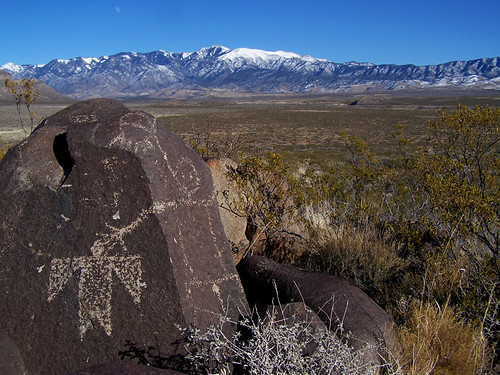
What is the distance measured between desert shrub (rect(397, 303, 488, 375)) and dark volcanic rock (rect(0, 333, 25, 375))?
2.37 metres

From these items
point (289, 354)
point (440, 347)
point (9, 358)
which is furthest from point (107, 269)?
point (440, 347)

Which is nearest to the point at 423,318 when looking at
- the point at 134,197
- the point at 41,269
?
the point at 134,197

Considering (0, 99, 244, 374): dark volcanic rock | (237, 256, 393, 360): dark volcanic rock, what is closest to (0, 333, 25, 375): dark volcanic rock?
(0, 99, 244, 374): dark volcanic rock

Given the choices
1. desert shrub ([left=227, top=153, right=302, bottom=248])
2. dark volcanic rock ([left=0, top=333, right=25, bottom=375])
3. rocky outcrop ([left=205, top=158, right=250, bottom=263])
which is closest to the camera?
dark volcanic rock ([left=0, top=333, right=25, bottom=375])

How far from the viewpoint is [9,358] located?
107 inches

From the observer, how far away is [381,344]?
109 inches

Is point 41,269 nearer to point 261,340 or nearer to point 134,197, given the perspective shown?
point 134,197

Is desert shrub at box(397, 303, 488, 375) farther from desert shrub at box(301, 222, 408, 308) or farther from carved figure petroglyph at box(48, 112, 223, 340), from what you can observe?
carved figure petroglyph at box(48, 112, 223, 340)

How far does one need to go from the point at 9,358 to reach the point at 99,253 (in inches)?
32.1

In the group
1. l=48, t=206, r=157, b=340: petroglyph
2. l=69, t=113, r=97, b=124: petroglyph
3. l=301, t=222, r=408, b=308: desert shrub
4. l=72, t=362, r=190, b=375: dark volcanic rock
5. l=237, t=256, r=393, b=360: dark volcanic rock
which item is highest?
l=69, t=113, r=97, b=124: petroglyph

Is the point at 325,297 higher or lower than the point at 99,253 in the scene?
lower

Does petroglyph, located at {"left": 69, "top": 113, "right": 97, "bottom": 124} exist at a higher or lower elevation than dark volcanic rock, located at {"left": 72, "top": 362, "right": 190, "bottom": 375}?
higher

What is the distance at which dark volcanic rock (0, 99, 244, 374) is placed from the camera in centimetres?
287

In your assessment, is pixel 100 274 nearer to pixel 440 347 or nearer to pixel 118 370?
pixel 118 370
